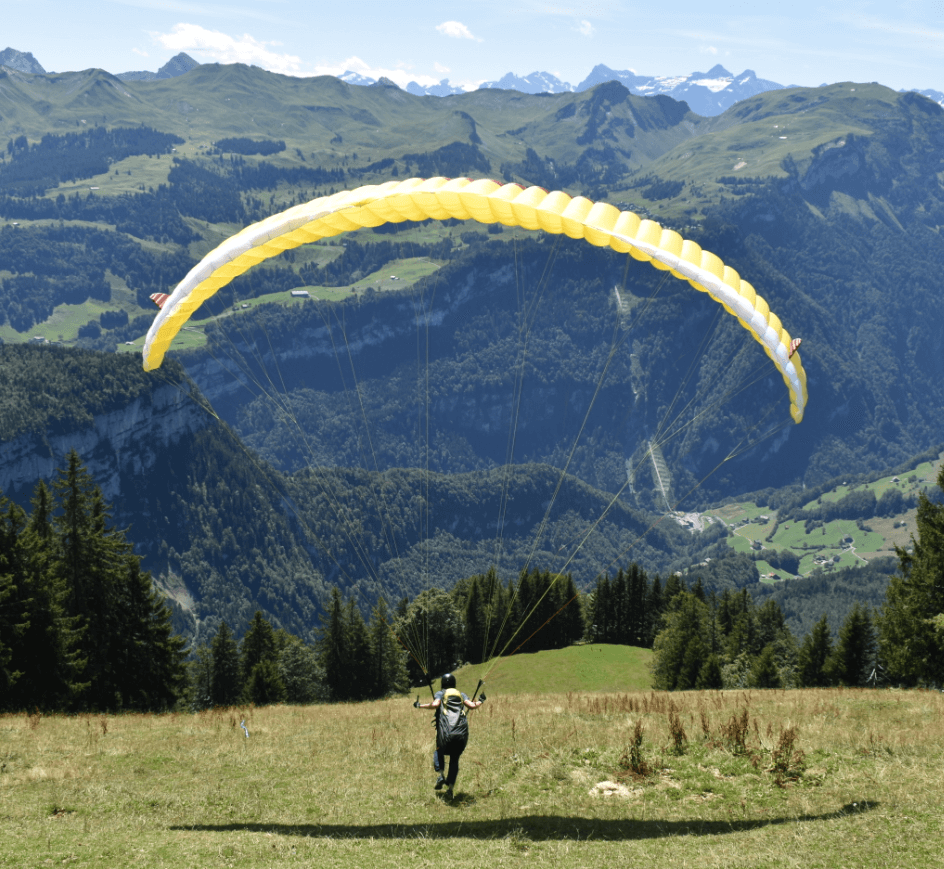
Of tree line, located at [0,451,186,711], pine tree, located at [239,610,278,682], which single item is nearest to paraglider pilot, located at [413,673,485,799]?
tree line, located at [0,451,186,711]

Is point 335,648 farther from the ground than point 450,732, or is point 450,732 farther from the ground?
point 450,732

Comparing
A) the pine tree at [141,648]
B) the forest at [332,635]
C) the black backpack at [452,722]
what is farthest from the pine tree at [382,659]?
the black backpack at [452,722]

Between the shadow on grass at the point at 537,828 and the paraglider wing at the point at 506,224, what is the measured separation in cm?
881

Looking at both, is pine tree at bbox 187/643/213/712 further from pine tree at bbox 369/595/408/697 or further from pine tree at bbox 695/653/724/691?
pine tree at bbox 695/653/724/691

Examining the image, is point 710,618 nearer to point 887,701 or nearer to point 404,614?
point 404,614

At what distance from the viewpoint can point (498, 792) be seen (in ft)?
46.5

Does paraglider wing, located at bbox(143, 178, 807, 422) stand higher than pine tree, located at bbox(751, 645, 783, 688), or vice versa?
paraglider wing, located at bbox(143, 178, 807, 422)

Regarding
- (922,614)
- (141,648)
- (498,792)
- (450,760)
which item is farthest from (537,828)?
(141,648)

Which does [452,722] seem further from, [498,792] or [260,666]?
[260,666]

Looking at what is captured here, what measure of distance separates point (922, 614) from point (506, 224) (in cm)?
2265

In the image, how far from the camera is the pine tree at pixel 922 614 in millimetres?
26797

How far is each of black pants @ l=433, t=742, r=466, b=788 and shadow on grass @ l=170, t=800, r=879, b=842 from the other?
1246 mm

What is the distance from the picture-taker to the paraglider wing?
16.3 metres

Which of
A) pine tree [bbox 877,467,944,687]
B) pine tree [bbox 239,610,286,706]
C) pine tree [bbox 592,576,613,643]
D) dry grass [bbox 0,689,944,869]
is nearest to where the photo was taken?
dry grass [bbox 0,689,944,869]
